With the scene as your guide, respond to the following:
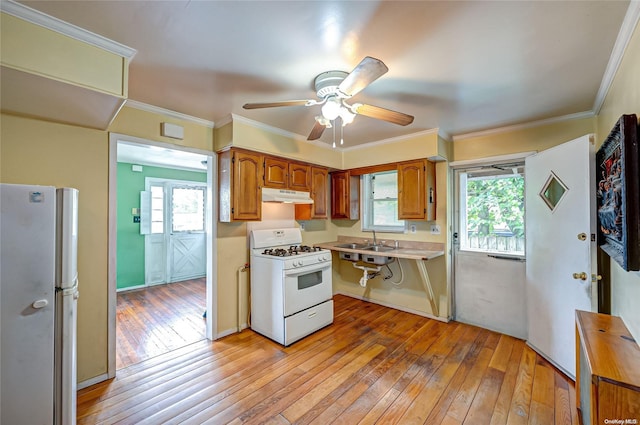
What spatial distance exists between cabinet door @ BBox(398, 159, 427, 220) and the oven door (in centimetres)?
124

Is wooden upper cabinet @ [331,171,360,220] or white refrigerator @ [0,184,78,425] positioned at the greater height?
wooden upper cabinet @ [331,171,360,220]

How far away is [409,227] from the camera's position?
3.68m

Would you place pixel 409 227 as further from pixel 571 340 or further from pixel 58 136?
pixel 58 136

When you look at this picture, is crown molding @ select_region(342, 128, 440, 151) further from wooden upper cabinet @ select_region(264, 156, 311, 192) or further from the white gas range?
the white gas range

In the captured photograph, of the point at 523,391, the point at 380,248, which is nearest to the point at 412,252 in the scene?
the point at 380,248

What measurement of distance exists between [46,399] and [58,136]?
1812mm

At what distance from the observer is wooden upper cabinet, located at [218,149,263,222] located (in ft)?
9.14

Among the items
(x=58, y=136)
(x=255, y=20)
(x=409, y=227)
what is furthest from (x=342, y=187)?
(x=58, y=136)

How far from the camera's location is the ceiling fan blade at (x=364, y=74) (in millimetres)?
1331

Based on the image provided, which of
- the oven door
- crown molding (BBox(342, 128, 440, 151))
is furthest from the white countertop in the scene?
crown molding (BBox(342, 128, 440, 151))

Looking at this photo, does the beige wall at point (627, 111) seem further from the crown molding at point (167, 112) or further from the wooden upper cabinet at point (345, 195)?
the crown molding at point (167, 112)

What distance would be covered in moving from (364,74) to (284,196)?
1988 millimetres

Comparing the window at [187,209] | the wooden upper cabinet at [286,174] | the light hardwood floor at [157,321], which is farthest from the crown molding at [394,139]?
the window at [187,209]

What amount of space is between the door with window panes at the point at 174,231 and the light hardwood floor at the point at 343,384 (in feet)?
10.0
